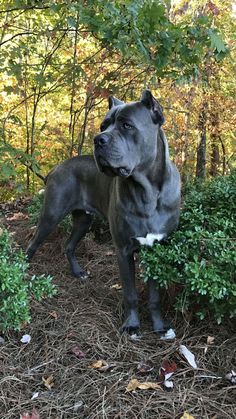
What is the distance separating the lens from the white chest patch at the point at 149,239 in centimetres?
332

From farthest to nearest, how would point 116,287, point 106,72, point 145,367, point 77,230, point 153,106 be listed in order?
point 106,72
point 77,230
point 116,287
point 153,106
point 145,367

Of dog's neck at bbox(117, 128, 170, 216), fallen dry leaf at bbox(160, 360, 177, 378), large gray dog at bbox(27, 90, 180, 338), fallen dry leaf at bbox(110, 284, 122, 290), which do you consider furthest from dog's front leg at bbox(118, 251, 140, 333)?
fallen dry leaf at bbox(110, 284, 122, 290)

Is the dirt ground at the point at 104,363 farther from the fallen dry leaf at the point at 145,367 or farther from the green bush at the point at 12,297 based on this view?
the green bush at the point at 12,297

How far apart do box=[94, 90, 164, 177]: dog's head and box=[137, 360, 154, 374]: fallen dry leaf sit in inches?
46.6

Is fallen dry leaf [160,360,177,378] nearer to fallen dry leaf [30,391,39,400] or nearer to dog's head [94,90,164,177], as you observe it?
fallen dry leaf [30,391,39,400]

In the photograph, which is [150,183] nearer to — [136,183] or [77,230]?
[136,183]

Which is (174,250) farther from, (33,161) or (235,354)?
(33,161)

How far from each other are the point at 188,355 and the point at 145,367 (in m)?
0.28

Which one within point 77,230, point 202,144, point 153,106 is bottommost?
point 77,230

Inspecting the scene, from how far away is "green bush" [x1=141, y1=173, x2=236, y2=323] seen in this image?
9.80 ft

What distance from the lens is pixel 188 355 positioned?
2977 mm

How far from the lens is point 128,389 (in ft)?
8.84

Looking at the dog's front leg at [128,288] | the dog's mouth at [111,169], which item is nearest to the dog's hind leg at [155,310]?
the dog's front leg at [128,288]

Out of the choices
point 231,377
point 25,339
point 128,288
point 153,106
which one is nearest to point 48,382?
point 25,339
